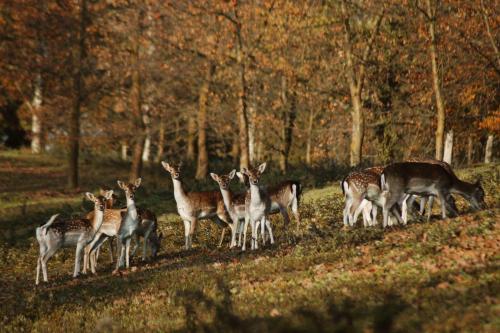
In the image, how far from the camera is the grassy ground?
9953 millimetres

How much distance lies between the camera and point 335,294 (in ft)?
37.7

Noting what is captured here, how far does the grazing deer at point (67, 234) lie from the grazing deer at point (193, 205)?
252 cm

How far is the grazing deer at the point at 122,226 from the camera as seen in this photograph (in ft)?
62.2

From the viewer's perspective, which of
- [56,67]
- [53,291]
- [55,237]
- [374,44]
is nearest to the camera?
[53,291]

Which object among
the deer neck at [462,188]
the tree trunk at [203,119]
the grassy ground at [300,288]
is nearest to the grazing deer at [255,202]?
the grassy ground at [300,288]

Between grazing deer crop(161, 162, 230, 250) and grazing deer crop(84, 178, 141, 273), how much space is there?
5.61 feet

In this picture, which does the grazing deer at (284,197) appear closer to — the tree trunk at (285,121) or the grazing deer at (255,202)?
the grazing deer at (255,202)

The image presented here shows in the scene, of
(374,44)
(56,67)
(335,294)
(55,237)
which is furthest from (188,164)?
(335,294)

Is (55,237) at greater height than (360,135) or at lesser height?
lesser

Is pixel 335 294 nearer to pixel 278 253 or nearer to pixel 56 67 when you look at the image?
pixel 278 253

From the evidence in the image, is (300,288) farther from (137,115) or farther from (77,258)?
(137,115)

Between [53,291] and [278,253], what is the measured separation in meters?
4.70

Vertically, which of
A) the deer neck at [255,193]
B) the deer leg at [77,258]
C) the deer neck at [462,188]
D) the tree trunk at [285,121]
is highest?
the tree trunk at [285,121]

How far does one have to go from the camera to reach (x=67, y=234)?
18703mm
